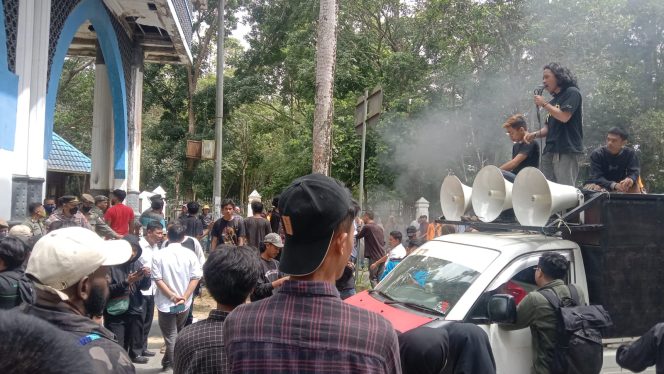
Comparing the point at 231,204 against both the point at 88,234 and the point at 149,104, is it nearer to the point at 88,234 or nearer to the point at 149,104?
the point at 88,234

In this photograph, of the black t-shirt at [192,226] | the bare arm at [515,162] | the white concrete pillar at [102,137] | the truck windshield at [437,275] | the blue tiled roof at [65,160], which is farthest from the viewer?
the blue tiled roof at [65,160]

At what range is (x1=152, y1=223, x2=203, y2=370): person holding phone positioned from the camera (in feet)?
20.1

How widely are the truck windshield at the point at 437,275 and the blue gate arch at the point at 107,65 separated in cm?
606

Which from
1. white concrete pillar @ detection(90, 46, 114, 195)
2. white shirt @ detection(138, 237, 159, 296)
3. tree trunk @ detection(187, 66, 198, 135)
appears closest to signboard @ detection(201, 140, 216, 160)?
white concrete pillar @ detection(90, 46, 114, 195)

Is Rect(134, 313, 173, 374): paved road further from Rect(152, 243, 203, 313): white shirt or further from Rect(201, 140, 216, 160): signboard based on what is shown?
Rect(201, 140, 216, 160): signboard

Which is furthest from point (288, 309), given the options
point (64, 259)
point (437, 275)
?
point (437, 275)

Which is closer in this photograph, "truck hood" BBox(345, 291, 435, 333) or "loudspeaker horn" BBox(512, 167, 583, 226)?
"truck hood" BBox(345, 291, 435, 333)

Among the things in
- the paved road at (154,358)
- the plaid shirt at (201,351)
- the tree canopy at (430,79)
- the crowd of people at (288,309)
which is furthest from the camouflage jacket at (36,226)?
the tree canopy at (430,79)

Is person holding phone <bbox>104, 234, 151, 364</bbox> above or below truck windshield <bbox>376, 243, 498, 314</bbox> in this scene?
below

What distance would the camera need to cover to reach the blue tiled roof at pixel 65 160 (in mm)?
21812

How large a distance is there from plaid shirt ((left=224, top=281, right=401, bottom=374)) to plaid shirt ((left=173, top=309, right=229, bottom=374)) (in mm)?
808

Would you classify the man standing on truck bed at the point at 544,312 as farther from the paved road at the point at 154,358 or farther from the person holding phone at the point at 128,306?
the paved road at the point at 154,358

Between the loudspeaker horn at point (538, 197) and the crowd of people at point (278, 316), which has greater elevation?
the loudspeaker horn at point (538, 197)

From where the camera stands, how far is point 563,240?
4.45 meters
